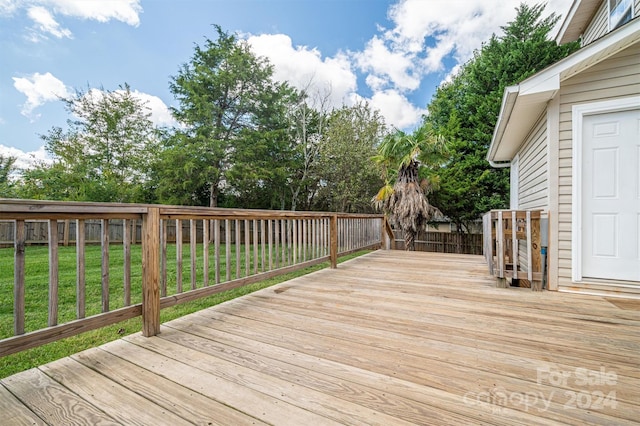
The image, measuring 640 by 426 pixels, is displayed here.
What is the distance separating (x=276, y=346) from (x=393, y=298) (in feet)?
4.96

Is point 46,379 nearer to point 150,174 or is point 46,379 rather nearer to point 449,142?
point 449,142

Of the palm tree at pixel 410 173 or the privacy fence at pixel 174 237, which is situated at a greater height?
the palm tree at pixel 410 173

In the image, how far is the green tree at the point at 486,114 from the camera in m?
9.59

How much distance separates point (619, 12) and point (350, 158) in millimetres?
7665

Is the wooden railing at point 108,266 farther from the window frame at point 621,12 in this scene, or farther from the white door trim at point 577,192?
the window frame at point 621,12

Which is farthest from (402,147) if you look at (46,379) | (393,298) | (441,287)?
(46,379)

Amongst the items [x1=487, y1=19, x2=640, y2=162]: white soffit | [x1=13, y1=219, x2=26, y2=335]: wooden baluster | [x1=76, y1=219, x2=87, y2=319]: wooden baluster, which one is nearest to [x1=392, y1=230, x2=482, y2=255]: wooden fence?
[x1=487, y1=19, x2=640, y2=162]: white soffit

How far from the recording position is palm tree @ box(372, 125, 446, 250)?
7.77 m

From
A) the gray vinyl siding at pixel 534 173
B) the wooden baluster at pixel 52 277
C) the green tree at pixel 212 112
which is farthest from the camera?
the green tree at pixel 212 112

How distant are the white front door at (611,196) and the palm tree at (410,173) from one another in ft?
15.2

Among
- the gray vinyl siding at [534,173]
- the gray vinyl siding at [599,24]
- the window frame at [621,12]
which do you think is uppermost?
the gray vinyl siding at [599,24]

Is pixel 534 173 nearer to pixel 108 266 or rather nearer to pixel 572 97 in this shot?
pixel 572 97

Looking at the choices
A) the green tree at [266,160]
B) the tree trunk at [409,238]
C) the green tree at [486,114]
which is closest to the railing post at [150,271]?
the tree trunk at [409,238]

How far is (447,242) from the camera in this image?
1073 cm
